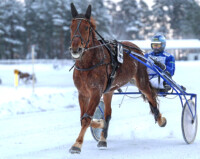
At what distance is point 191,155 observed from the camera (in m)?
5.01

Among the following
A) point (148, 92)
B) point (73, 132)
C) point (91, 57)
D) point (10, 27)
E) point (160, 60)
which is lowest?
point (73, 132)

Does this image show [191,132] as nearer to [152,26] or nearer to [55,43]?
[55,43]

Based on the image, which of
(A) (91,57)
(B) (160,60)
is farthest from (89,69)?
(B) (160,60)

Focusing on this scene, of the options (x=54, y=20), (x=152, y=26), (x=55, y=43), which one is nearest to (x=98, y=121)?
(x=54, y=20)

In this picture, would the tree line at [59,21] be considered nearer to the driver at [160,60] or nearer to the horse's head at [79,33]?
the driver at [160,60]

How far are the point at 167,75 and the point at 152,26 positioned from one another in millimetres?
63960

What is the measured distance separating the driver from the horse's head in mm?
2110

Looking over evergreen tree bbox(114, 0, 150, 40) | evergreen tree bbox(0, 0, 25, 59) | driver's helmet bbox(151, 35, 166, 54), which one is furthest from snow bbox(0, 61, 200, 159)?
evergreen tree bbox(114, 0, 150, 40)

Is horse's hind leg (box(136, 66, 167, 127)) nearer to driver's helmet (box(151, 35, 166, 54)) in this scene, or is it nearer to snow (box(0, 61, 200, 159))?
snow (box(0, 61, 200, 159))

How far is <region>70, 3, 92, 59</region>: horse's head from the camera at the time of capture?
464 centimetres

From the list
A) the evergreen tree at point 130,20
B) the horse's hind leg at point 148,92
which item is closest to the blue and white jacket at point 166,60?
the horse's hind leg at point 148,92

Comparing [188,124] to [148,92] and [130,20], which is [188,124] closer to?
[148,92]

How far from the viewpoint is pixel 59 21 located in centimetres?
5025

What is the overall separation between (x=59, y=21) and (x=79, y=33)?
46.4 metres
